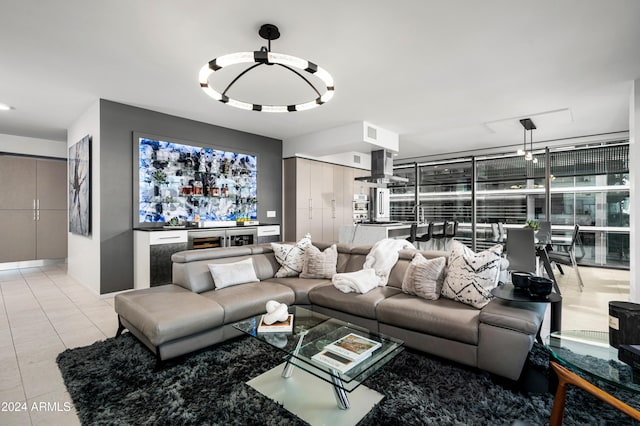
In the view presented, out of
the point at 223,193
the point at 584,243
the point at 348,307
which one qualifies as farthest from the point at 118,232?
the point at 584,243

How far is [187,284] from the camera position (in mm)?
3074

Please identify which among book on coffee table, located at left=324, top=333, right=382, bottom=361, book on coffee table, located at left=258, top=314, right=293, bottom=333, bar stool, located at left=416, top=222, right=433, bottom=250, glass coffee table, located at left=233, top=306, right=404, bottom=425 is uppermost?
bar stool, located at left=416, top=222, right=433, bottom=250

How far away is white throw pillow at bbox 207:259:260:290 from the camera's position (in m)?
3.14

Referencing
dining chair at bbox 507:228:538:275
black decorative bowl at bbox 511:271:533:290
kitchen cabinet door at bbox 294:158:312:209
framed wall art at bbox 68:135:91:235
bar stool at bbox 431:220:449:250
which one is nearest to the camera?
black decorative bowl at bbox 511:271:533:290

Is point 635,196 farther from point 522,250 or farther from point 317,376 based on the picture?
point 317,376

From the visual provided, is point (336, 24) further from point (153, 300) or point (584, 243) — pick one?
point (584, 243)

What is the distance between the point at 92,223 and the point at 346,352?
14.8ft

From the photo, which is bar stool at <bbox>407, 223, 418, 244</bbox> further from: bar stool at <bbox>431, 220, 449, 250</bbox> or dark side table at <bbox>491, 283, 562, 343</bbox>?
dark side table at <bbox>491, 283, 562, 343</bbox>

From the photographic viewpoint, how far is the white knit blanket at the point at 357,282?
3.00 meters

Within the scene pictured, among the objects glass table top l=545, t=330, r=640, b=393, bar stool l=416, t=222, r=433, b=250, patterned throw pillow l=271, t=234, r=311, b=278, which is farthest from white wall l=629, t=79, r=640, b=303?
patterned throw pillow l=271, t=234, r=311, b=278

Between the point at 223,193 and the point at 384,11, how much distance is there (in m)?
4.11

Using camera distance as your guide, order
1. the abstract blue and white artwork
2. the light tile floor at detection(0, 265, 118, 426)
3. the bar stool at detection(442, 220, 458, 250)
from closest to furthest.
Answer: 1. the light tile floor at detection(0, 265, 118, 426)
2. the abstract blue and white artwork
3. the bar stool at detection(442, 220, 458, 250)

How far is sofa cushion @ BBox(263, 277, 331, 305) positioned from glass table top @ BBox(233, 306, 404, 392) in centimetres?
67

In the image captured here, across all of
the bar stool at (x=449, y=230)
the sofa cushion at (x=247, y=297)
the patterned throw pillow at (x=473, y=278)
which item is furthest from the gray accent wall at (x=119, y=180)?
the bar stool at (x=449, y=230)
